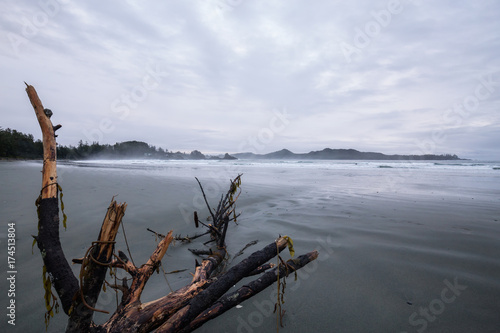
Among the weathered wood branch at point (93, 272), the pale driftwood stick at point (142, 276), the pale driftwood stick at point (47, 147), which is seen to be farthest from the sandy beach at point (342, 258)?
the pale driftwood stick at point (47, 147)

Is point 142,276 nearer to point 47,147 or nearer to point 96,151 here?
point 47,147

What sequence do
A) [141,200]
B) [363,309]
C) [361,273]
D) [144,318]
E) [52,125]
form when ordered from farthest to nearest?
[141,200], [361,273], [363,309], [52,125], [144,318]

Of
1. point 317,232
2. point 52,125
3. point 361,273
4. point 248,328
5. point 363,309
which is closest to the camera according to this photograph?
point 52,125

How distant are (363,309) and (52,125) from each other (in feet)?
9.63

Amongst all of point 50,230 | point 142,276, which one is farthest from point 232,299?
point 50,230

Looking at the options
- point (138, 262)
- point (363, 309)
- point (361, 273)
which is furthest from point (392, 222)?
point (138, 262)

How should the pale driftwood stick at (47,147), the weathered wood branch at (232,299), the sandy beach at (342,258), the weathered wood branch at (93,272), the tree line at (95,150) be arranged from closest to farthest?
the weathered wood branch at (93,272), the pale driftwood stick at (47,147), the weathered wood branch at (232,299), the sandy beach at (342,258), the tree line at (95,150)

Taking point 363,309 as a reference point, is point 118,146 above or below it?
above

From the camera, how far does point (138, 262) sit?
3.03 m

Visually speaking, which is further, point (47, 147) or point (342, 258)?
point (342, 258)

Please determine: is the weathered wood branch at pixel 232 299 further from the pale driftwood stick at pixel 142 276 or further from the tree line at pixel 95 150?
the tree line at pixel 95 150

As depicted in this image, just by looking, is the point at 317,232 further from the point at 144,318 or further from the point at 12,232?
the point at 12,232

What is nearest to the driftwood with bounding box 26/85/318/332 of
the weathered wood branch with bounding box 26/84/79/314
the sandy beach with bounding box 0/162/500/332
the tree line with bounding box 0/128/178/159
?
the weathered wood branch with bounding box 26/84/79/314

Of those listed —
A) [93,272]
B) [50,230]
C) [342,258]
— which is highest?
[50,230]
